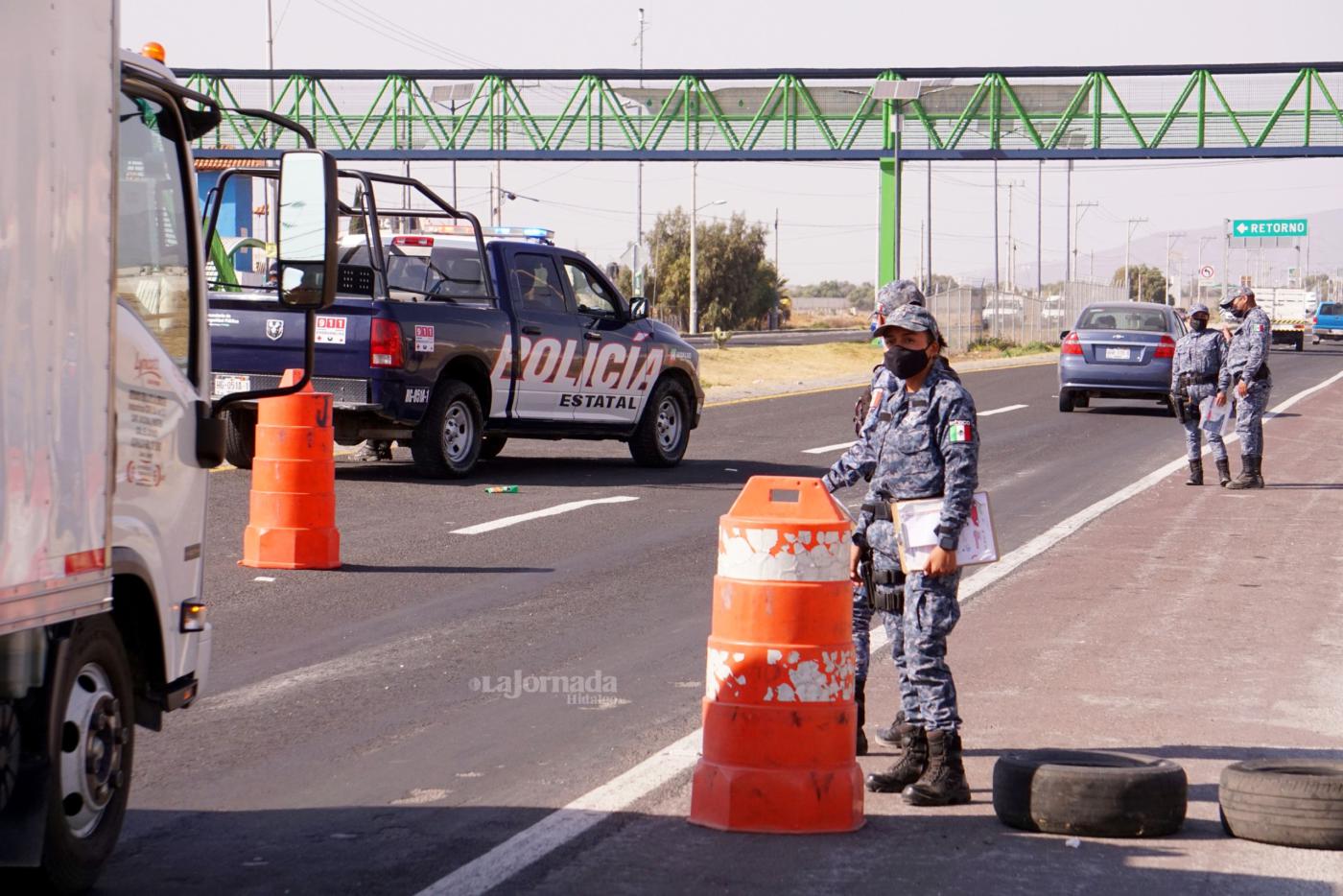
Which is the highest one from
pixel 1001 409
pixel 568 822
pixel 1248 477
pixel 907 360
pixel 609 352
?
pixel 609 352

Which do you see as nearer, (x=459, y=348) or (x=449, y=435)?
(x=459, y=348)

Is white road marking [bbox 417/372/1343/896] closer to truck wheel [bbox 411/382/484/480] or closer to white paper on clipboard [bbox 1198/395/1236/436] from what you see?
truck wheel [bbox 411/382/484/480]

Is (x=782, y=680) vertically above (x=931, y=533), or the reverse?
(x=931, y=533)

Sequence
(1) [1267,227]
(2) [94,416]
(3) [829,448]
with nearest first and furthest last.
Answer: (2) [94,416]
(3) [829,448]
(1) [1267,227]

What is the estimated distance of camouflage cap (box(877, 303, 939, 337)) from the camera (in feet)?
21.9

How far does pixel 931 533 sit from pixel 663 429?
1290 centimetres

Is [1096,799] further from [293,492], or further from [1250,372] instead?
[1250,372]

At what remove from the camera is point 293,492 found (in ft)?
38.6

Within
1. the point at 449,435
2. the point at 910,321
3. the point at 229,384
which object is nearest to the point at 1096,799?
the point at 910,321

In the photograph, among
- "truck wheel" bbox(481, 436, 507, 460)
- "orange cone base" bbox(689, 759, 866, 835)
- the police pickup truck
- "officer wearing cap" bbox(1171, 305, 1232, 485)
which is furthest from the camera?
"truck wheel" bbox(481, 436, 507, 460)

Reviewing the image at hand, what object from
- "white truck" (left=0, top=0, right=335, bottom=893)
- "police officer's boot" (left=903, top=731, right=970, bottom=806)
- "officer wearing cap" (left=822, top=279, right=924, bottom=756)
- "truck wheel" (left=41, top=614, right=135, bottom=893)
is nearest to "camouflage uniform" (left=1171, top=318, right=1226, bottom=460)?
"officer wearing cap" (left=822, top=279, right=924, bottom=756)

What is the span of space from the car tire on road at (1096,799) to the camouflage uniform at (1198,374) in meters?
12.5

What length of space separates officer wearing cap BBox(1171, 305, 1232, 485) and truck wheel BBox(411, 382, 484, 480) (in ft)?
22.5

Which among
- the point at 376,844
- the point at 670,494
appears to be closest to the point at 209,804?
the point at 376,844
